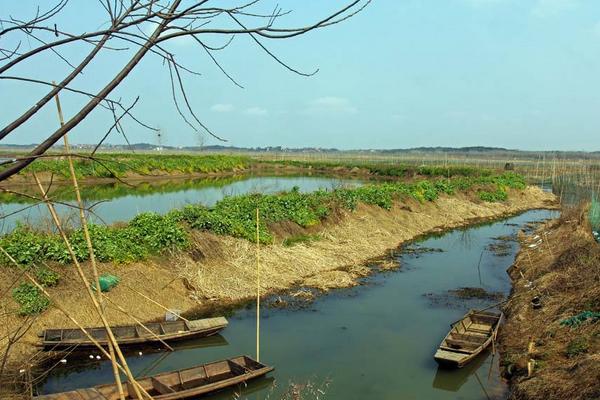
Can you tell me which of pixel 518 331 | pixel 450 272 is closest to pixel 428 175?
pixel 450 272

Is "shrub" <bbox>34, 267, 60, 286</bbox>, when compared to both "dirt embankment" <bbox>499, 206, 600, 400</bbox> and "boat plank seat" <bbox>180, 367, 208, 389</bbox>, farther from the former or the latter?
"dirt embankment" <bbox>499, 206, 600, 400</bbox>

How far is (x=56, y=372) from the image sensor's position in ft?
26.2

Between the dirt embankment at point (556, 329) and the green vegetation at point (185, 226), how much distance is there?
6854 mm

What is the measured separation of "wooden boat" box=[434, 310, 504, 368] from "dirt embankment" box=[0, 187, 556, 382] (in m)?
3.97

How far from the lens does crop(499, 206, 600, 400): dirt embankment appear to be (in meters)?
6.59

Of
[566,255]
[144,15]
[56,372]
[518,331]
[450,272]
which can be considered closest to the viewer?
[144,15]

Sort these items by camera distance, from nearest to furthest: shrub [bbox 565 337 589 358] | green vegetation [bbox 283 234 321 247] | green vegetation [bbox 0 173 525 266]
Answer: shrub [bbox 565 337 589 358] → green vegetation [bbox 0 173 525 266] → green vegetation [bbox 283 234 321 247]

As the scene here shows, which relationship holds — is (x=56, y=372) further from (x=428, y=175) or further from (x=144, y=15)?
(x=428, y=175)

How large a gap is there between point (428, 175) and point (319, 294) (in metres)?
32.4

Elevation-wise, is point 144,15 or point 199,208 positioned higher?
point 144,15

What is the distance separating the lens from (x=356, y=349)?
929 centimetres

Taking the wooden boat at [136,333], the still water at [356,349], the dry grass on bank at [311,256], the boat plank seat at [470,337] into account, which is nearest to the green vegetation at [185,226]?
the dry grass on bank at [311,256]

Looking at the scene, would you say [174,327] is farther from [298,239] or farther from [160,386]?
[298,239]

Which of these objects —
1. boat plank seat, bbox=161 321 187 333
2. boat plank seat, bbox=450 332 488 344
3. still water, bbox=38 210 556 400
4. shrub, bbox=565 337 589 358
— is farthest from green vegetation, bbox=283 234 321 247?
shrub, bbox=565 337 589 358
